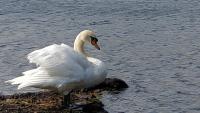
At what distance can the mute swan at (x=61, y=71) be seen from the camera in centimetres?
1333

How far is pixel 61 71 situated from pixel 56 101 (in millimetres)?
1448

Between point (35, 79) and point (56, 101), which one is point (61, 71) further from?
point (56, 101)

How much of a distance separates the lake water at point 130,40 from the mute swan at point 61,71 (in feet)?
4.40

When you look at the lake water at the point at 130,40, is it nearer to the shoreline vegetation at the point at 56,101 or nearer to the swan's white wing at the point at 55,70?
the shoreline vegetation at the point at 56,101

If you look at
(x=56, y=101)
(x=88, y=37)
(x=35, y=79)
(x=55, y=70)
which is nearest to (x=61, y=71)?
(x=55, y=70)

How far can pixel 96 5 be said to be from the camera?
28.7m

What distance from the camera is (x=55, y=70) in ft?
43.9

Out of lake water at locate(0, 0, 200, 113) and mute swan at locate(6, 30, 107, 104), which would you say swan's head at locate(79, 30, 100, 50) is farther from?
lake water at locate(0, 0, 200, 113)

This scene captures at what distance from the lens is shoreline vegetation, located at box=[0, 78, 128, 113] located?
45.1ft

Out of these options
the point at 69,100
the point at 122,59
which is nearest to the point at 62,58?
the point at 69,100

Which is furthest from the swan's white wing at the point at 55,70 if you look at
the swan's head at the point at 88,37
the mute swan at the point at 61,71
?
the swan's head at the point at 88,37

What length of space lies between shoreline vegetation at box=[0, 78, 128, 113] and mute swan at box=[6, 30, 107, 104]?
50 cm

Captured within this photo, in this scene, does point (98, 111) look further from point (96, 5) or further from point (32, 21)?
point (96, 5)

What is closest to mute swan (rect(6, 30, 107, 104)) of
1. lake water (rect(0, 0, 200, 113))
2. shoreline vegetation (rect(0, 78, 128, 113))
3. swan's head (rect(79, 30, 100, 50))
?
shoreline vegetation (rect(0, 78, 128, 113))
